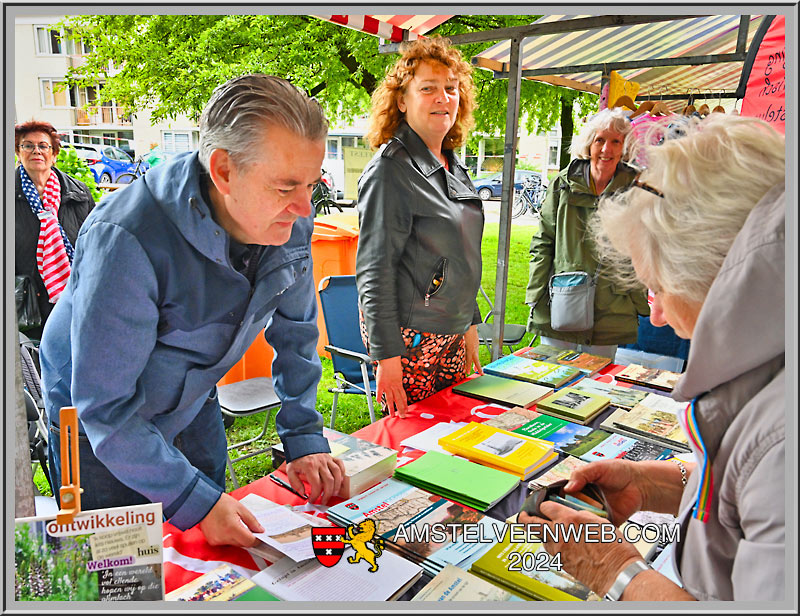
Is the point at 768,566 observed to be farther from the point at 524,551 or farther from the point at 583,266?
the point at 583,266

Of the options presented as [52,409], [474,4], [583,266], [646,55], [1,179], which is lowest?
[52,409]

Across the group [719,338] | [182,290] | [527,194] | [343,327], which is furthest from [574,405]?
[527,194]

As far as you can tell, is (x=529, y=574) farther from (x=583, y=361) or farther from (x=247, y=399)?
(x=247, y=399)

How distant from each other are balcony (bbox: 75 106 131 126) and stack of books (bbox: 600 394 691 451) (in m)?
2.74

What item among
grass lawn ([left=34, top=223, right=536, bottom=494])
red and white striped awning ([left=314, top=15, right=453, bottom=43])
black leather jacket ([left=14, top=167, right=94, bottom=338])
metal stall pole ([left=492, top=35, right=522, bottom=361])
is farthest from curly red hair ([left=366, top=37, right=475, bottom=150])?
black leather jacket ([left=14, top=167, right=94, bottom=338])

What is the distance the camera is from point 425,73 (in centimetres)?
194

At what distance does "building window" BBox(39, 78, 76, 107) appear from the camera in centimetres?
211

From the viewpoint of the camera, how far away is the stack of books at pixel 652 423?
4.88ft

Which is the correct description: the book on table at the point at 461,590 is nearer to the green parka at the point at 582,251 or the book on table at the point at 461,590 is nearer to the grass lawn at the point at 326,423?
the grass lawn at the point at 326,423

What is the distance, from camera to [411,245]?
1.90 metres

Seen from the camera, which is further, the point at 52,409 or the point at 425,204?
the point at 425,204

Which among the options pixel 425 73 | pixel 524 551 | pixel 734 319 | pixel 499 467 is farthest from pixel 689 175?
pixel 425 73

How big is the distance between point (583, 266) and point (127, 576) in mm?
2227

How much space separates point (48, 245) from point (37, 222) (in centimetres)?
14
